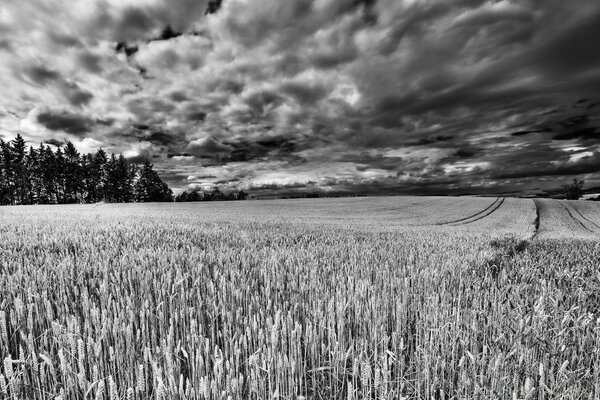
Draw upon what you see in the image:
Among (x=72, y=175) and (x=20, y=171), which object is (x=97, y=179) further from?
(x=20, y=171)

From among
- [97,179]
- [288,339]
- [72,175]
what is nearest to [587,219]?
[288,339]

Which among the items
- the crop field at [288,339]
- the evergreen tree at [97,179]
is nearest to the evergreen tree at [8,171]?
the evergreen tree at [97,179]

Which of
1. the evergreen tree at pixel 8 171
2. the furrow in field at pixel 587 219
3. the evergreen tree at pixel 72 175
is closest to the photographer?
the furrow in field at pixel 587 219

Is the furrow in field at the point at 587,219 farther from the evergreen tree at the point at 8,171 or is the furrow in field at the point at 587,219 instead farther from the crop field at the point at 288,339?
the evergreen tree at the point at 8,171

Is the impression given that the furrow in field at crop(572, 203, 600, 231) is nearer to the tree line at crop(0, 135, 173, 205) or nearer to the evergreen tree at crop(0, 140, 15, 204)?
the tree line at crop(0, 135, 173, 205)

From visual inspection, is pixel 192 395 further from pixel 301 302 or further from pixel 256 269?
pixel 256 269

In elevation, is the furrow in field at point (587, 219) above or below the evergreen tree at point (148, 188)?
below

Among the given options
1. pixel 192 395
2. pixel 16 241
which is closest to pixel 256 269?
pixel 192 395

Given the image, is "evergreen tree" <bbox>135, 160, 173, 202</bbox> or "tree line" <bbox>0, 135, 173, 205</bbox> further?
"evergreen tree" <bbox>135, 160, 173, 202</bbox>

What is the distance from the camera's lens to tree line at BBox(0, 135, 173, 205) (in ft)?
281

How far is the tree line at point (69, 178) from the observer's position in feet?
281

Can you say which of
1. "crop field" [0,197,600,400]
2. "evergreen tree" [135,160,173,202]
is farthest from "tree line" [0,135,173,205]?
"crop field" [0,197,600,400]

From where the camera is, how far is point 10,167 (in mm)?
84000

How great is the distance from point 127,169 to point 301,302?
117m
